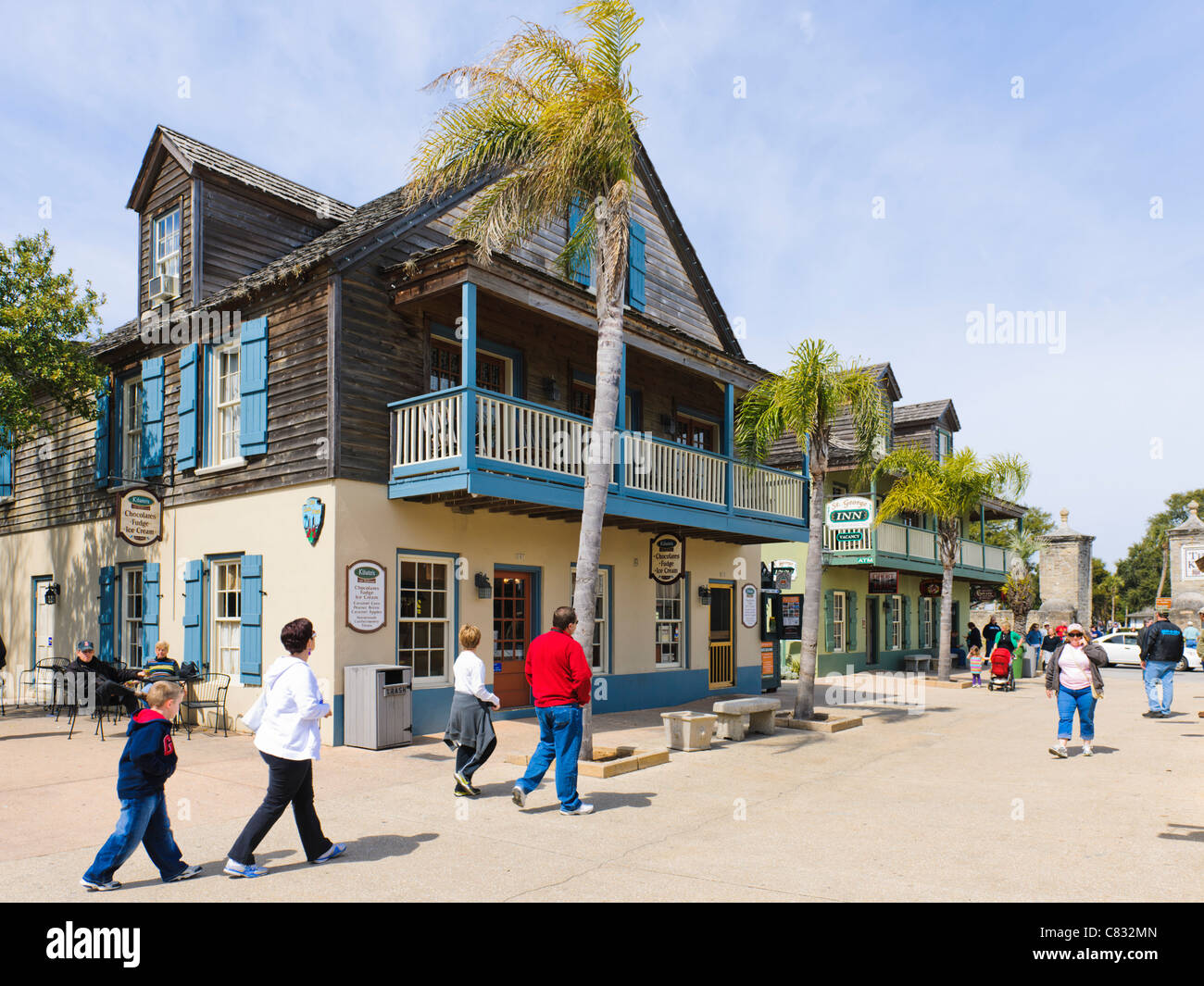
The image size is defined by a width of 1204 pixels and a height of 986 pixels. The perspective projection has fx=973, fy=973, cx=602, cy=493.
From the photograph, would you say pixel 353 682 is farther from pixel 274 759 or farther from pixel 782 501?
pixel 782 501

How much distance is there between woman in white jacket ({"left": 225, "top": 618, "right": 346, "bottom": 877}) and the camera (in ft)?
19.6

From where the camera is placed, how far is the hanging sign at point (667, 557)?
53.1 feet

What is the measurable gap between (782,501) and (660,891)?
41.5 feet

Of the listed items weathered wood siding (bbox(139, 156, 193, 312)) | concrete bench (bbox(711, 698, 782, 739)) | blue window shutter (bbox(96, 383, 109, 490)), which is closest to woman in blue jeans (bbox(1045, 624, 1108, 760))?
concrete bench (bbox(711, 698, 782, 739))

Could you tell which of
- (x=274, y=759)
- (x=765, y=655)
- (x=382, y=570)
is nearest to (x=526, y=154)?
(x=382, y=570)

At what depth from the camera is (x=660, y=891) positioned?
5.76 m

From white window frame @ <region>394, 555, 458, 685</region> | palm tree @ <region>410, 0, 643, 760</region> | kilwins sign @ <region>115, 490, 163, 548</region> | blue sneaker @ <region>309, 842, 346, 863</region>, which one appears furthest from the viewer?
kilwins sign @ <region>115, 490, 163, 548</region>

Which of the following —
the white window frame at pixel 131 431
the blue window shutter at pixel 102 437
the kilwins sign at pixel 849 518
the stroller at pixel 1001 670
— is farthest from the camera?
the kilwins sign at pixel 849 518

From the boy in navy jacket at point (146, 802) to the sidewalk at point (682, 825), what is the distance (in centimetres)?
15

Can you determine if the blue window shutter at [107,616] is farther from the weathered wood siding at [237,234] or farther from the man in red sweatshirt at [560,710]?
the man in red sweatshirt at [560,710]

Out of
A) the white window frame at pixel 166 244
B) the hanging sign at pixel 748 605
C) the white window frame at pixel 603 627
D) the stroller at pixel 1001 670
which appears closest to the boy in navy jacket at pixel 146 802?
the white window frame at pixel 603 627

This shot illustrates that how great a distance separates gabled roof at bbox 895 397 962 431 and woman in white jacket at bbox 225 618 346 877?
90.6ft

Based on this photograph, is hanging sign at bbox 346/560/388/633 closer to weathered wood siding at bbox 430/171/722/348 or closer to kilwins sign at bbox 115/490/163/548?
kilwins sign at bbox 115/490/163/548

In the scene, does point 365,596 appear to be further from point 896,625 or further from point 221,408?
point 896,625
